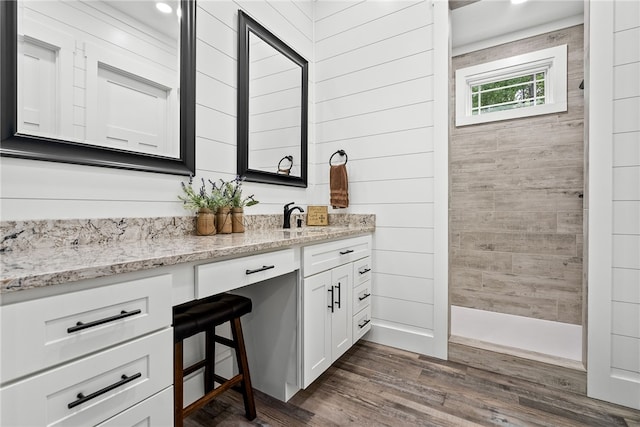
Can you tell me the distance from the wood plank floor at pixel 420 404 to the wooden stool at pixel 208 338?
157 millimetres

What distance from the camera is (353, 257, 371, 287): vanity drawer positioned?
190 cm

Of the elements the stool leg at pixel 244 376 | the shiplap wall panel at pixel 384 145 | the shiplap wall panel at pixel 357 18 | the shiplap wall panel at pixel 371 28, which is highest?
the shiplap wall panel at pixel 357 18

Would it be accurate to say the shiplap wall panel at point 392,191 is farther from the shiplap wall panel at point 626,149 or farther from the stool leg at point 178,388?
the stool leg at point 178,388

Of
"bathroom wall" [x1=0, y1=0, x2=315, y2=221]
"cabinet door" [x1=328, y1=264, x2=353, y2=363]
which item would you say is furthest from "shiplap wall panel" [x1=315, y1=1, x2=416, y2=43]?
"cabinet door" [x1=328, y1=264, x2=353, y2=363]

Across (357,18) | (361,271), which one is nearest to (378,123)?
(357,18)

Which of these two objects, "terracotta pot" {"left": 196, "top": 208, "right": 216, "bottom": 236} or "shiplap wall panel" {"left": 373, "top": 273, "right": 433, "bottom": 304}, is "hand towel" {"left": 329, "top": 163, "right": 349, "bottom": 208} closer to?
"shiplap wall panel" {"left": 373, "top": 273, "right": 433, "bottom": 304}

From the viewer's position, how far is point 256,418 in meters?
1.39

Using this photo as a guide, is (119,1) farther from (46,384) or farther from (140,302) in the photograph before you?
(46,384)

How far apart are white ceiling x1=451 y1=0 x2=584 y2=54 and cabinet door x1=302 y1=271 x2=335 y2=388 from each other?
2336 millimetres

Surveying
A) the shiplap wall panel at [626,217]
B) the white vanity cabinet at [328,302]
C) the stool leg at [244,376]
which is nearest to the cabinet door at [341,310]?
the white vanity cabinet at [328,302]

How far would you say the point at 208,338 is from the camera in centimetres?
146

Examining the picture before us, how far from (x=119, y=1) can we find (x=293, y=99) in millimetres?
1193

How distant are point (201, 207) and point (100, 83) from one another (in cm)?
64

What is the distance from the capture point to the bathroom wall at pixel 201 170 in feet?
3.35
